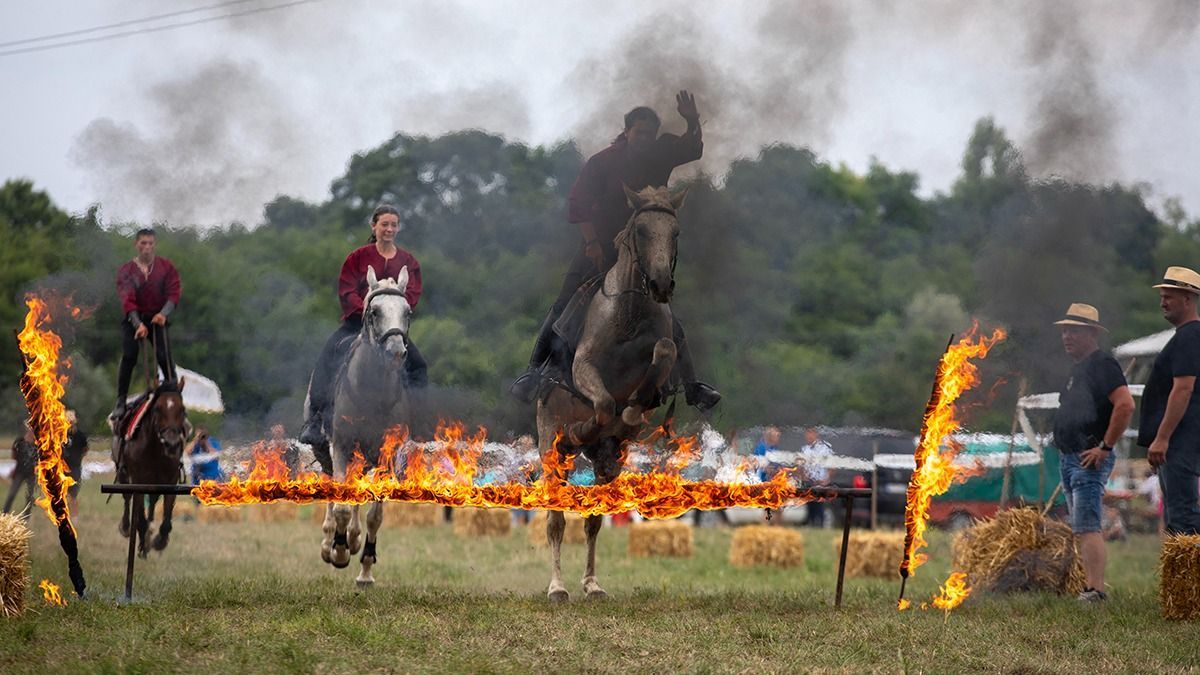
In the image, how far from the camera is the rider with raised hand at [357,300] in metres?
12.9

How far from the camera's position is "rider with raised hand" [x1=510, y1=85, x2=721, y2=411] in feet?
38.6

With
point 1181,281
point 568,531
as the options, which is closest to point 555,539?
point 1181,281

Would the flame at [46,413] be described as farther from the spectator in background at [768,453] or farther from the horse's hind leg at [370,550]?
the spectator in background at [768,453]

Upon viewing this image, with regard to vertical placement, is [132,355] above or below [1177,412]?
above

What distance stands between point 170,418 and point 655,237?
7.34 meters

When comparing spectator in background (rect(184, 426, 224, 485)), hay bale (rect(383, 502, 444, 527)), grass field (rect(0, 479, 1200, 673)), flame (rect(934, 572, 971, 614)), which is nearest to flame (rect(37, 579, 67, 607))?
grass field (rect(0, 479, 1200, 673))

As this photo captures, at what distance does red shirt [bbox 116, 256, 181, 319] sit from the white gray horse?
3379 mm

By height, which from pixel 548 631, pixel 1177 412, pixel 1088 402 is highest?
pixel 1088 402

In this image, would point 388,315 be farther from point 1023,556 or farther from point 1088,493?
point 1023,556

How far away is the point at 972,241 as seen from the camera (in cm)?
2198

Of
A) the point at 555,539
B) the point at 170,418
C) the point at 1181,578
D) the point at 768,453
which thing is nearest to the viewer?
the point at 1181,578

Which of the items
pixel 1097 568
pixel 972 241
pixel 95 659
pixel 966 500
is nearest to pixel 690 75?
pixel 1097 568

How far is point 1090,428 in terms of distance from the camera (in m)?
12.0

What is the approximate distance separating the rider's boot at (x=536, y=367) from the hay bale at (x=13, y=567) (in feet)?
14.3
